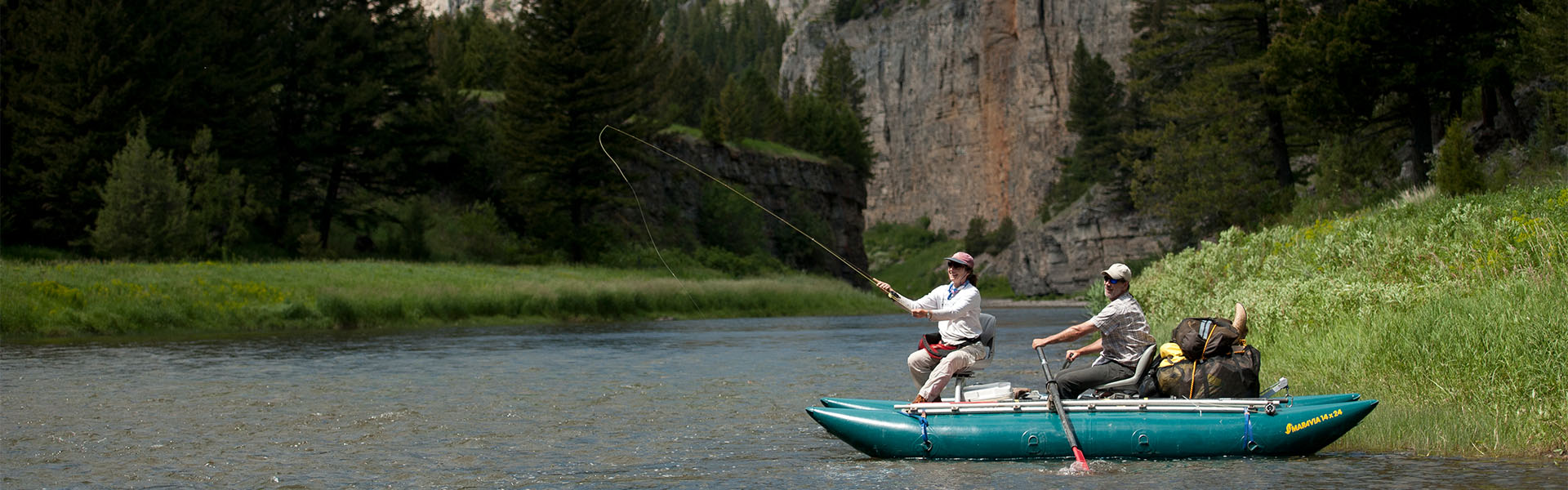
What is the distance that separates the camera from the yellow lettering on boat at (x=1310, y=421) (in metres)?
9.94

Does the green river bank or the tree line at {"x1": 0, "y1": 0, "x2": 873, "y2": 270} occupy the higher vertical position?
the tree line at {"x1": 0, "y1": 0, "x2": 873, "y2": 270}

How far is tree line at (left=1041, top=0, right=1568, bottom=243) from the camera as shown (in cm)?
2591

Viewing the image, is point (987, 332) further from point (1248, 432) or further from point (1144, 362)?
point (1248, 432)

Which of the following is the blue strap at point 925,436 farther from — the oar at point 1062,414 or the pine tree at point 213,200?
the pine tree at point 213,200

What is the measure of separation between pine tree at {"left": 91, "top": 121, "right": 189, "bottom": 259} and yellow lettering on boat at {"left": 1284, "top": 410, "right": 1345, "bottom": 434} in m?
33.2

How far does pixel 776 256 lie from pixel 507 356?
5216cm

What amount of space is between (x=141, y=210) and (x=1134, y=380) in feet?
109

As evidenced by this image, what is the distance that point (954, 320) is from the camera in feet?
35.8

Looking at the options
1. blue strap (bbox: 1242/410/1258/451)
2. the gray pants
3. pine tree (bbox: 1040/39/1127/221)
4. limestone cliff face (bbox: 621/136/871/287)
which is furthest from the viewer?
pine tree (bbox: 1040/39/1127/221)

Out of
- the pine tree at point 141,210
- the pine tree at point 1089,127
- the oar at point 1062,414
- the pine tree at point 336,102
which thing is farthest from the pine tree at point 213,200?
the pine tree at point 1089,127

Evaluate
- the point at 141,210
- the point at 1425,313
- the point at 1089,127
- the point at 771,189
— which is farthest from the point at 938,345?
the point at 1089,127

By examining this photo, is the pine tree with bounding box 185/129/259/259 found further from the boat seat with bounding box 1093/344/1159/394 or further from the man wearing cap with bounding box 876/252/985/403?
the boat seat with bounding box 1093/344/1159/394

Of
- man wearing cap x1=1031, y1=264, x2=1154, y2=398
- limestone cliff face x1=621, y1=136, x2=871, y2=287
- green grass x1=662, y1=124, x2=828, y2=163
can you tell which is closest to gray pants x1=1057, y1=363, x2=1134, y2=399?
man wearing cap x1=1031, y1=264, x2=1154, y2=398

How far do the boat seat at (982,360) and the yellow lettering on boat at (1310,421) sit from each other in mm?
2524
